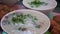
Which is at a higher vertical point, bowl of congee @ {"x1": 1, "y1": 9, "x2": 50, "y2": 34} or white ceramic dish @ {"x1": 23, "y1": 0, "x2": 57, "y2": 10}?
white ceramic dish @ {"x1": 23, "y1": 0, "x2": 57, "y2": 10}

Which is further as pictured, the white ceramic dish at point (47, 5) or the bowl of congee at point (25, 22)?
the white ceramic dish at point (47, 5)

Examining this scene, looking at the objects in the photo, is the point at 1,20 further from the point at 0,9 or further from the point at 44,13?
the point at 44,13

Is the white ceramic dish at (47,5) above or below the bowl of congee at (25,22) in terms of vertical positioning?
above

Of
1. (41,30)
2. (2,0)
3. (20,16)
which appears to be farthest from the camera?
(2,0)

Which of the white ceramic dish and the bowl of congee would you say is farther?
the white ceramic dish

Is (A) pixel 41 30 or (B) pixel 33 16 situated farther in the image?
(B) pixel 33 16

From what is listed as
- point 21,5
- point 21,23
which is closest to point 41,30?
point 21,23

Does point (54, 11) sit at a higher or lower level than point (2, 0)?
lower

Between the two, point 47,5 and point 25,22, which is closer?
point 25,22
